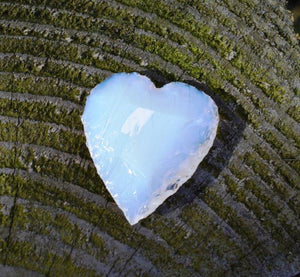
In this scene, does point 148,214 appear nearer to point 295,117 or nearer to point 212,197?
point 212,197

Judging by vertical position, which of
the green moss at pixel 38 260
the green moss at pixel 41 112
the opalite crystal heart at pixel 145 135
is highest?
the opalite crystal heart at pixel 145 135

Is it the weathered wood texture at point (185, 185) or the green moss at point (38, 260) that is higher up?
the weathered wood texture at point (185, 185)

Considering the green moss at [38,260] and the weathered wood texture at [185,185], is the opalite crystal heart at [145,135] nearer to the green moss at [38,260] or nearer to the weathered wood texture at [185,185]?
the weathered wood texture at [185,185]

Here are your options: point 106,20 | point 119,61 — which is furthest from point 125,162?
point 106,20

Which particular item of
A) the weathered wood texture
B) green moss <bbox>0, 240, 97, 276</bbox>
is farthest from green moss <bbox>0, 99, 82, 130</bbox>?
green moss <bbox>0, 240, 97, 276</bbox>

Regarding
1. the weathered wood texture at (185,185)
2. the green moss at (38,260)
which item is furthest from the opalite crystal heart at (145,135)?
the green moss at (38,260)

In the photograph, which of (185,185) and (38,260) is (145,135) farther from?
(38,260)

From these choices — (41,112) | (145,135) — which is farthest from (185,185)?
(41,112)
